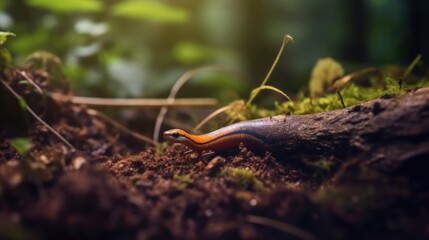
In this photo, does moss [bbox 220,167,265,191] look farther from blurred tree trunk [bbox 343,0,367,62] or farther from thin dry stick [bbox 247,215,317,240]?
blurred tree trunk [bbox 343,0,367,62]

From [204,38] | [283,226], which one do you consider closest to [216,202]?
[283,226]

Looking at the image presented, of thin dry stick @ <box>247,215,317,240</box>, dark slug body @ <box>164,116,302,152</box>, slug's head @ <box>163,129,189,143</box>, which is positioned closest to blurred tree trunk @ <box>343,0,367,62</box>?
dark slug body @ <box>164,116,302,152</box>

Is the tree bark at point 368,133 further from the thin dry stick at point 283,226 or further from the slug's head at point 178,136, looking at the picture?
the slug's head at point 178,136

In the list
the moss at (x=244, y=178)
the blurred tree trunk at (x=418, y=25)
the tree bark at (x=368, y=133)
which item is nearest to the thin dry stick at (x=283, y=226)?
the moss at (x=244, y=178)

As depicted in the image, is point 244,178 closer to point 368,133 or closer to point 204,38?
point 368,133

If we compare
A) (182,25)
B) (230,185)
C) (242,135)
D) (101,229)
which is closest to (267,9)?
(182,25)

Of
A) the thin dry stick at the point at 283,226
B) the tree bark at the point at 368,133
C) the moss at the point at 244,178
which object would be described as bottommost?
the thin dry stick at the point at 283,226

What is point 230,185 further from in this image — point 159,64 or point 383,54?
point 383,54
